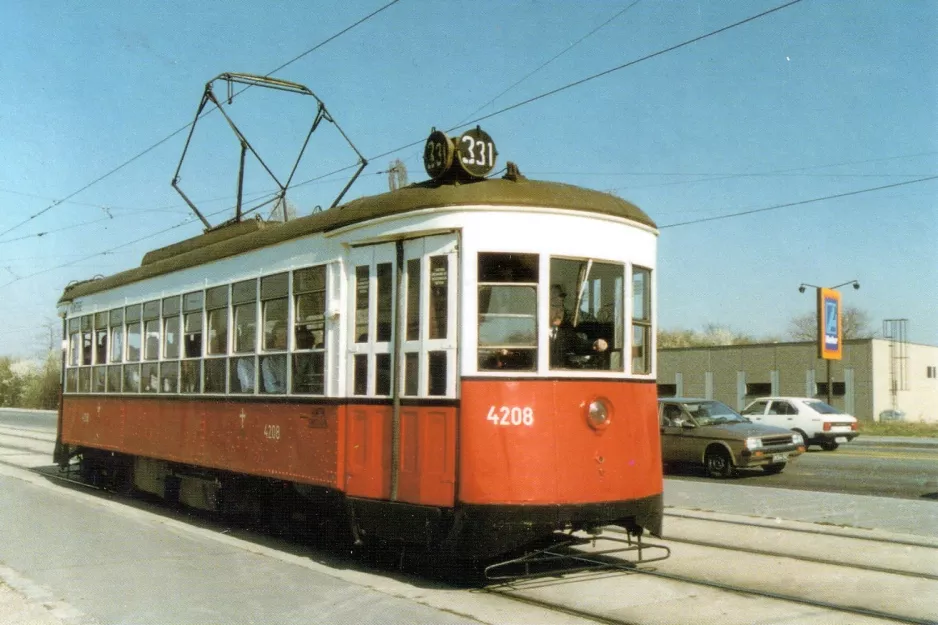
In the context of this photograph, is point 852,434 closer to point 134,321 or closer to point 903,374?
point 134,321

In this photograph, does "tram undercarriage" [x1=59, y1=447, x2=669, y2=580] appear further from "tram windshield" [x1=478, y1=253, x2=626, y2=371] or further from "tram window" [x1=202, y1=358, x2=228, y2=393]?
"tram windshield" [x1=478, y1=253, x2=626, y2=371]

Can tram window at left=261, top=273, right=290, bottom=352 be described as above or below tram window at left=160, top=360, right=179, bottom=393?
above

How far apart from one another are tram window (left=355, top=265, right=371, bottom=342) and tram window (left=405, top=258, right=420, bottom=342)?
1.67ft

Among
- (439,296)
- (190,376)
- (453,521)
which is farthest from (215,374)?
(453,521)

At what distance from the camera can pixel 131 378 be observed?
42.3ft

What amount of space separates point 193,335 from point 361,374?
3.80 metres

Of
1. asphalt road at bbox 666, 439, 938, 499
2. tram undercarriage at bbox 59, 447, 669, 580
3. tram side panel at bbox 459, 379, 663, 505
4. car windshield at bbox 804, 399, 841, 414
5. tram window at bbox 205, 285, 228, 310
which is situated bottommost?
asphalt road at bbox 666, 439, 938, 499

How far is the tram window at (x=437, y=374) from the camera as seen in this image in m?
7.30

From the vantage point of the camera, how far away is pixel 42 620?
6266mm

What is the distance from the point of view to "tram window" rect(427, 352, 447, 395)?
24.0 ft

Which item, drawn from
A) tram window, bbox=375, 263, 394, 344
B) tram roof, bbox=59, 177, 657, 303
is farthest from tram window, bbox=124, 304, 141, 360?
tram window, bbox=375, 263, 394, 344

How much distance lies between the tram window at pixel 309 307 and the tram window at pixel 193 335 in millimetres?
2434

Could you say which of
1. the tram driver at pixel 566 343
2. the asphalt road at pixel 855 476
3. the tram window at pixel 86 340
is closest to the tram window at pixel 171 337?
the tram window at pixel 86 340

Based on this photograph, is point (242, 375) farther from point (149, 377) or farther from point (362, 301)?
point (149, 377)
